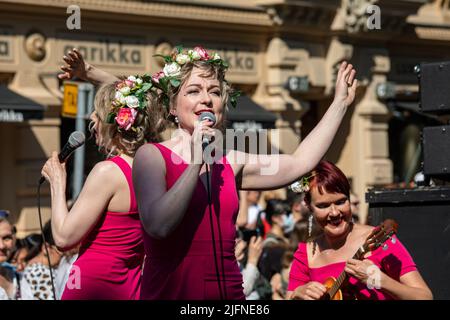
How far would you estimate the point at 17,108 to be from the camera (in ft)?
44.4

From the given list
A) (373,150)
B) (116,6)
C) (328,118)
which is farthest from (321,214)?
(373,150)

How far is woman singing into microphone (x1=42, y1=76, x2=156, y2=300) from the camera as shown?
4750 millimetres

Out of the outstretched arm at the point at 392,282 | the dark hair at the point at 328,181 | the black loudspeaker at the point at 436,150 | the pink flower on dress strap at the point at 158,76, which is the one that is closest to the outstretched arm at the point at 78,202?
the pink flower on dress strap at the point at 158,76

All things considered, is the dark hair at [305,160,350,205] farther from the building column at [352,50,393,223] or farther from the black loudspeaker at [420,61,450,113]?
the building column at [352,50,393,223]

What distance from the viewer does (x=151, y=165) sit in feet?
12.6

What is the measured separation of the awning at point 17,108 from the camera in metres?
13.4

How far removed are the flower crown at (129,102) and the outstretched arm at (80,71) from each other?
1.26ft

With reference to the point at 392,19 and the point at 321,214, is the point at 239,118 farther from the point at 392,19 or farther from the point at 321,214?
the point at 321,214

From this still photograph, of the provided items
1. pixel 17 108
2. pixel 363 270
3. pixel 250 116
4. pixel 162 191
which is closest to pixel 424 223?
pixel 363 270

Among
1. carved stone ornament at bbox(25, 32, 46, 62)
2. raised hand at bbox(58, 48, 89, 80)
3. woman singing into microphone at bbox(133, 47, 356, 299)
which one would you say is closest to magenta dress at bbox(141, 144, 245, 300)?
woman singing into microphone at bbox(133, 47, 356, 299)

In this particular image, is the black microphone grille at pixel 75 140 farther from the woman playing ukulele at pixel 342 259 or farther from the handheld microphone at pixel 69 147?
the woman playing ukulele at pixel 342 259

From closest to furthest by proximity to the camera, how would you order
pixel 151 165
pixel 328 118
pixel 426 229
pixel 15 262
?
pixel 151 165 → pixel 328 118 → pixel 426 229 → pixel 15 262

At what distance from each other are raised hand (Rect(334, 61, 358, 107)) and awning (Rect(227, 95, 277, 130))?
11.8 metres
